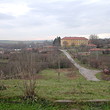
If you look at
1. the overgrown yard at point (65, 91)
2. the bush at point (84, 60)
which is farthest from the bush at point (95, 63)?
the overgrown yard at point (65, 91)

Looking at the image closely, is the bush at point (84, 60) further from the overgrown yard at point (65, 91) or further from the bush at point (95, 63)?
the overgrown yard at point (65, 91)

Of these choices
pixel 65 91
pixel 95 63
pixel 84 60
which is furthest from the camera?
pixel 84 60

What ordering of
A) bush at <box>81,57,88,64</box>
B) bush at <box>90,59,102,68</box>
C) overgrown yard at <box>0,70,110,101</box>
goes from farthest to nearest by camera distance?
bush at <box>81,57,88,64</box> < bush at <box>90,59,102,68</box> < overgrown yard at <box>0,70,110,101</box>

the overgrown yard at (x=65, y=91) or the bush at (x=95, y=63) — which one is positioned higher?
the overgrown yard at (x=65, y=91)

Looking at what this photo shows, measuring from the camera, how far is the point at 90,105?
3.52 meters

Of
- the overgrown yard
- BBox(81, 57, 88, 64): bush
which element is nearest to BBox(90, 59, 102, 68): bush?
BBox(81, 57, 88, 64): bush

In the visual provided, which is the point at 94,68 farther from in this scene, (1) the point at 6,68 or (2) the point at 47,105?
(2) the point at 47,105

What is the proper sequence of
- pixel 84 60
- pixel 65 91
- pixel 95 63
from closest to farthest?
pixel 65 91, pixel 95 63, pixel 84 60

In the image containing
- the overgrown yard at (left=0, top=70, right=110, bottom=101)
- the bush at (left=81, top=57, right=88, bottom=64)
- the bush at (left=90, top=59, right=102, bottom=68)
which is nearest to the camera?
the overgrown yard at (left=0, top=70, right=110, bottom=101)

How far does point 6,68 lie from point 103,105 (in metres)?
18.4

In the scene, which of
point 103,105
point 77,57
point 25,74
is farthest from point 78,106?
point 77,57

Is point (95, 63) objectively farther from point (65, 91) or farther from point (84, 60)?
point (65, 91)

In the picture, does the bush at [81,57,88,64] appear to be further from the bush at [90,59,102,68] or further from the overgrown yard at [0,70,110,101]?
the overgrown yard at [0,70,110,101]

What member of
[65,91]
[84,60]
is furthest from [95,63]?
[65,91]
